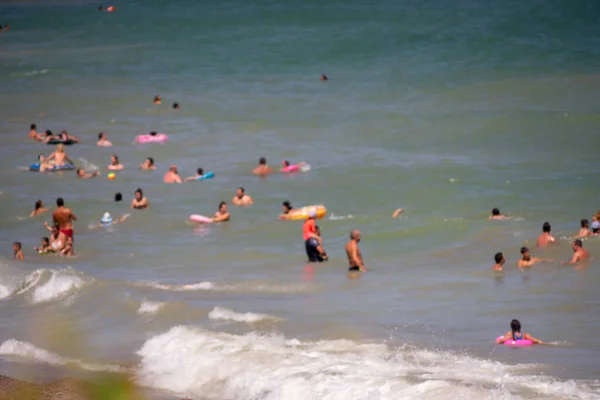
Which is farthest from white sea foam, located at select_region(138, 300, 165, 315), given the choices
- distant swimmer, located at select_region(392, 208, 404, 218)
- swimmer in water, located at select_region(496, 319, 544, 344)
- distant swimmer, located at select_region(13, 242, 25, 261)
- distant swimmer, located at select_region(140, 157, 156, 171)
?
distant swimmer, located at select_region(140, 157, 156, 171)

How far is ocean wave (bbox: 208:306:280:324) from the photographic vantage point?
1583 centimetres

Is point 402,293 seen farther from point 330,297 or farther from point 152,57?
point 152,57

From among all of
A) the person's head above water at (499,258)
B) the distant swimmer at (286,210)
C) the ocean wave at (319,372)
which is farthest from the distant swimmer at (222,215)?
the ocean wave at (319,372)

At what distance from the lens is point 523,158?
31719mm

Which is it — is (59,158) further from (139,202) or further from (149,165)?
(139,202)

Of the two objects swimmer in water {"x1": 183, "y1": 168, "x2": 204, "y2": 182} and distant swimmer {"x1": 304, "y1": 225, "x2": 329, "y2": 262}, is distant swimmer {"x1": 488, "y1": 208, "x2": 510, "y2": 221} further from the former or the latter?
swimmer in water {"x1": 183, "y1": 168, "x2": 204, "y2": 182}

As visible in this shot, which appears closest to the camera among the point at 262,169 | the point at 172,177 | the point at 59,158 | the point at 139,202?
the point at 139,202

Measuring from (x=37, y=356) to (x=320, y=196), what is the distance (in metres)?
14.4

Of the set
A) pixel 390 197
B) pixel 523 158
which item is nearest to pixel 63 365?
pixel 390 197

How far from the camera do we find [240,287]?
61.4 feet

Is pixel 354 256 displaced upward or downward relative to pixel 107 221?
downward

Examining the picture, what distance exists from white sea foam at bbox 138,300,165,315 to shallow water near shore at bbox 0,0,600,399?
0.25 feet

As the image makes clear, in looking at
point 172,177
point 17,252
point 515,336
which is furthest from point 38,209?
point 515,336

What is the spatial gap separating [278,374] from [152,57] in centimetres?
4205
